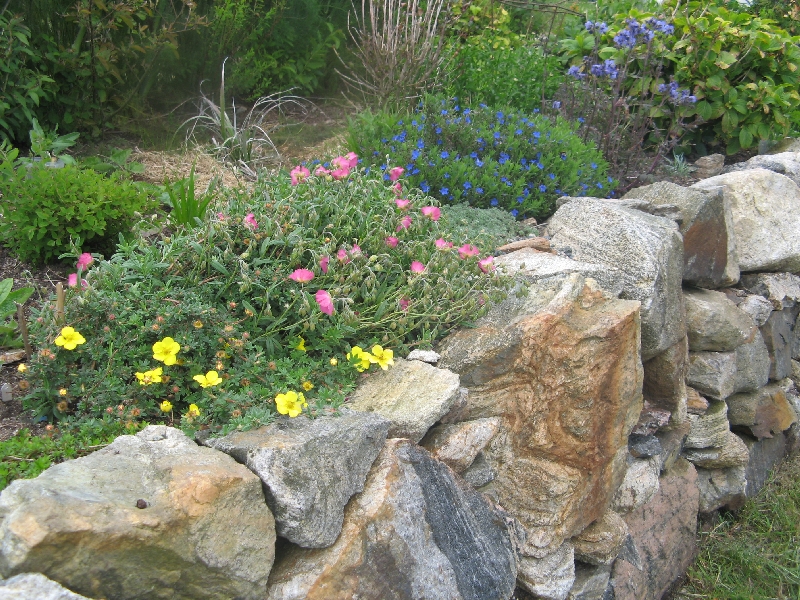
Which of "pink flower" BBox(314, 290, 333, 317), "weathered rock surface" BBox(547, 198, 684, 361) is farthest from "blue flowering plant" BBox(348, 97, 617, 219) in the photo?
"pink flower" BBox(314, 290, 333, 317)

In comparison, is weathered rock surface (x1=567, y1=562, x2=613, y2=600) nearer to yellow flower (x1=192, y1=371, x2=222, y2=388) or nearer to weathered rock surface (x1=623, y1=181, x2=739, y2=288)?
weathered rock surface (x1=623, y1=181, x2=739, y2=288)

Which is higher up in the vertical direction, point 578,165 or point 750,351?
point 578,165

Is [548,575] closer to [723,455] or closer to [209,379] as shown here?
[209,379]

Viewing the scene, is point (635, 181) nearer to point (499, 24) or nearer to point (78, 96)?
→ point (499, 24)

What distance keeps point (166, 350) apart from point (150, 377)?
9cm

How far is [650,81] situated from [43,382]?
4.53 m

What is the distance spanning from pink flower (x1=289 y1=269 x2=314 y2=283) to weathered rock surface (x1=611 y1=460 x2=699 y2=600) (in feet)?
6.45

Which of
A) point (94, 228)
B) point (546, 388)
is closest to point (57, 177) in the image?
point (94, 228)

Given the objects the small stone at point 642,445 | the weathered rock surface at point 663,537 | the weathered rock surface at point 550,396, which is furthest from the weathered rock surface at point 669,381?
the weathered rock surface at point 550,396

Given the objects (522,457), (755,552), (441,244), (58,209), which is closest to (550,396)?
(522,457)

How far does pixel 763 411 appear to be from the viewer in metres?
4.52

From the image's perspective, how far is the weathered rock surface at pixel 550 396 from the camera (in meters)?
2.67

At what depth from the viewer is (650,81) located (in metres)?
5.26

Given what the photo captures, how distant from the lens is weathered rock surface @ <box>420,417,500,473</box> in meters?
2.47
